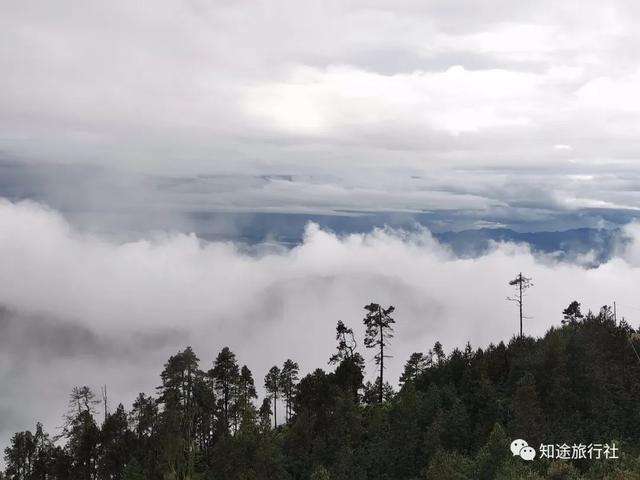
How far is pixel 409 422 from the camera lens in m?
61.0

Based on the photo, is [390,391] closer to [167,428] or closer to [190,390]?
[190,390]

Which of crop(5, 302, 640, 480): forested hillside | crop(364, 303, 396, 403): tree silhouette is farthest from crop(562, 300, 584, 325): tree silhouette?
crop(364, 303, 396, 403): tree silhouette

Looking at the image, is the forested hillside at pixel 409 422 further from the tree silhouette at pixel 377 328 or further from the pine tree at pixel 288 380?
the pine tree at pixel 288 380

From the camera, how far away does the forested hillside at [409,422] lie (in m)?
51.5

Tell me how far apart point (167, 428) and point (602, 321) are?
6130 cm

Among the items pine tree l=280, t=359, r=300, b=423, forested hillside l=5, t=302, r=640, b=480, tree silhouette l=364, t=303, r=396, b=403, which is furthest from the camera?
pine tree l=280, t=359, r=300, b=423

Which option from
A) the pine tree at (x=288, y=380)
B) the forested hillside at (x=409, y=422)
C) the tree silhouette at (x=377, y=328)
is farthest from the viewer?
the pine tree at (x=288, y=380)

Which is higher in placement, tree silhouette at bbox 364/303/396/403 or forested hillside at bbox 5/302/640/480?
tree silhouette at bbox 364/303/396/403

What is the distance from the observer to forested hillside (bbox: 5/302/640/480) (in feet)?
169

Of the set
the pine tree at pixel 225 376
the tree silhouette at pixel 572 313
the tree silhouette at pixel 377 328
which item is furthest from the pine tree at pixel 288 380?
the tree silhouette at pixel 572 313

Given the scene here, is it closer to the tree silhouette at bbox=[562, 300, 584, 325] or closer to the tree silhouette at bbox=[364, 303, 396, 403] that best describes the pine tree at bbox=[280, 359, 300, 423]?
the tree silhouette at bbox=[364, 303, 396, 403]

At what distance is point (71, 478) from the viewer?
3113 inches

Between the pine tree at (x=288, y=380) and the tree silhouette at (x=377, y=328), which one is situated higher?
the tree silhouette at (x=377, y=328)

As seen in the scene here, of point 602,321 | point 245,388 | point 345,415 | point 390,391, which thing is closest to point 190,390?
point 245,388
